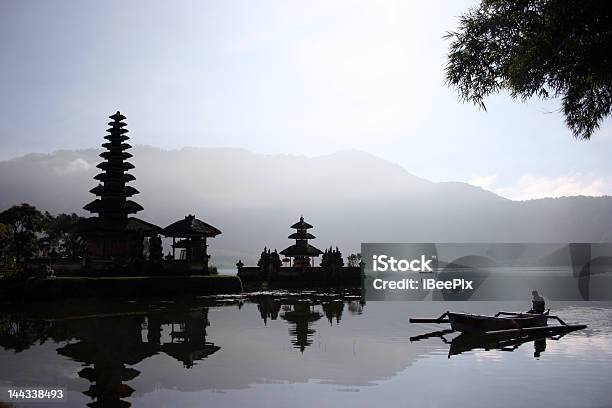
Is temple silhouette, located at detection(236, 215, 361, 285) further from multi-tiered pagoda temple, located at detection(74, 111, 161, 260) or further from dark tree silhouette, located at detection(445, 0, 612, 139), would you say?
dark tree silhouette, located at detection(445, 0, 612, 139)

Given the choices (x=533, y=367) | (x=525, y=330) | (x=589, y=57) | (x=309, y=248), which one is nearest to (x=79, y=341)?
(x=533, y=367)

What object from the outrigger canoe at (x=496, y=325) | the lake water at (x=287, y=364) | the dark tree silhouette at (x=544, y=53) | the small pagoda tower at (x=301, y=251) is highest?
A: the dark tree silhouette at (x=544, y=53)

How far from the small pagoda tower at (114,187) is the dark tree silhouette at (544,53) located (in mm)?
45922

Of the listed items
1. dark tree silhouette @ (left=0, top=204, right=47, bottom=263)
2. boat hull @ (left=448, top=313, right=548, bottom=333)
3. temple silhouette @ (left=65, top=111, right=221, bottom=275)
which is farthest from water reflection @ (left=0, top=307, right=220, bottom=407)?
dark tree silhouette @ (left=0, top=204, right=47, bottom=263)

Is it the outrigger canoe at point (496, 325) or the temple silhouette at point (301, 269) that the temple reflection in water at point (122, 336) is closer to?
the outrigger canoe at point (496, 325)

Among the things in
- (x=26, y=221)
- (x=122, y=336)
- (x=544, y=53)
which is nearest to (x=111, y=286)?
(x=122, y=336)

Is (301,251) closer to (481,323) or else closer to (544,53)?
(481,323)

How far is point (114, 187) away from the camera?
195ft

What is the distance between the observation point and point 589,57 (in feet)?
46.1

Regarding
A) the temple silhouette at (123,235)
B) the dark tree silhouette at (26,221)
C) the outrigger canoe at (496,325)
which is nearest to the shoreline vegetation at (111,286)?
the temple silhouette at (123,235)

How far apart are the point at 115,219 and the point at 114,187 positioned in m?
3.70

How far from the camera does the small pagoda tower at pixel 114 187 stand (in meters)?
58.2

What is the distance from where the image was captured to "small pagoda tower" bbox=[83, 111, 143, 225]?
5816cm

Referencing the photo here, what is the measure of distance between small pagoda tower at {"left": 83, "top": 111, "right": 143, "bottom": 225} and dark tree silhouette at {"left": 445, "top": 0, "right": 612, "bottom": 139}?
45.9 metres
